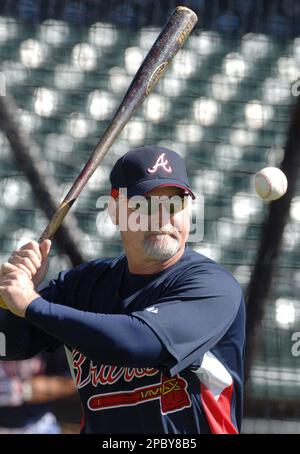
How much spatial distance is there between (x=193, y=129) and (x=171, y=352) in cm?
189

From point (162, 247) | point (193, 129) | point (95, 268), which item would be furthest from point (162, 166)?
point (193, 129)

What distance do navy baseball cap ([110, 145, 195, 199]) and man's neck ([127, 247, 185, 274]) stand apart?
0.48 ft

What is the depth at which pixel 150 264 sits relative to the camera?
230 cm

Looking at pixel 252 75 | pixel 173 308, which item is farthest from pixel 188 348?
pixel 252 75

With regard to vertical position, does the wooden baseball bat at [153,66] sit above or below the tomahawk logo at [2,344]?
above

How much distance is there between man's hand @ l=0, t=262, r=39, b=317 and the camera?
212 cm

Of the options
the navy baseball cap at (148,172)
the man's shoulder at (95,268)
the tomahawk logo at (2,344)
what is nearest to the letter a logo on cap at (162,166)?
the navy baseball cap at (148,172)

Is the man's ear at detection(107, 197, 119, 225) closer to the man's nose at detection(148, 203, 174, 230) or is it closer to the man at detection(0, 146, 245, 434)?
the man at detection(0, 146, 245, 434)

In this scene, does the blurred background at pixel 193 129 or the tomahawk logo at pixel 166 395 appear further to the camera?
the blurred background at pixel 193 129

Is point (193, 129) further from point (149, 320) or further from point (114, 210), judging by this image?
point (149, 320)

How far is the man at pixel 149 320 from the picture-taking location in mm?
2068

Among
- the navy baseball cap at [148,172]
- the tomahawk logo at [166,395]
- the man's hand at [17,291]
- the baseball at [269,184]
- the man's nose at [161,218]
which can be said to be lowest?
the tomahawk logo at [166,395]

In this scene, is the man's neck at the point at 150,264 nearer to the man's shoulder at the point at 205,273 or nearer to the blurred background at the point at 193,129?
the man's shoulder at the point at 205,273

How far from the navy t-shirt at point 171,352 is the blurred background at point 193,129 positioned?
1.34m
